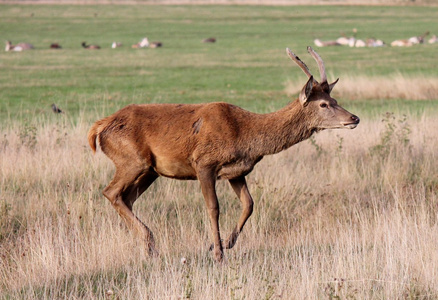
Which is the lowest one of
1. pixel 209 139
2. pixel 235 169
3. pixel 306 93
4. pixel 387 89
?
pixel 235 169

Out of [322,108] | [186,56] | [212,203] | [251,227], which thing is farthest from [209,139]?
[186,56]

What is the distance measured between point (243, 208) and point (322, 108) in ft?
4.32

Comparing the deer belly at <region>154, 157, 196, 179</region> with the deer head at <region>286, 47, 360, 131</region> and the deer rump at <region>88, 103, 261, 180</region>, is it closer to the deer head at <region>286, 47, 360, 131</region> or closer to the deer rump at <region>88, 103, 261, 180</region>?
the deer rump at <region>88, 103, 261, 180</region>

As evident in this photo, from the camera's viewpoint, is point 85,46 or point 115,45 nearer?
point 85,46

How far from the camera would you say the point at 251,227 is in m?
8.87

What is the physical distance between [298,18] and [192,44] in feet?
92.5

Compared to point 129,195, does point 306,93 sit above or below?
above

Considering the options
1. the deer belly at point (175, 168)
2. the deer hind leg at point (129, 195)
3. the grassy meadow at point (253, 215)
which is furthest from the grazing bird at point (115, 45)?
the deer belly at point (175, 168)

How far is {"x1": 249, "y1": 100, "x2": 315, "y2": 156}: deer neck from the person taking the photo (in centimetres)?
783

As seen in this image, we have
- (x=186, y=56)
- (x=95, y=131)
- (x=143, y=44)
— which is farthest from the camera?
(x=143, y=44)

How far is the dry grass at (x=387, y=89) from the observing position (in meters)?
23.5

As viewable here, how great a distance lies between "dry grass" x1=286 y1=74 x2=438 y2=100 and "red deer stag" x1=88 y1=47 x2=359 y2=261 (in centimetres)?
1605

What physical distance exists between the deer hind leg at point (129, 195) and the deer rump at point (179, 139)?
15 centimetres

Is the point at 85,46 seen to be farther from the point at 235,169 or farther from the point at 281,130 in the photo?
the point at 235,169
